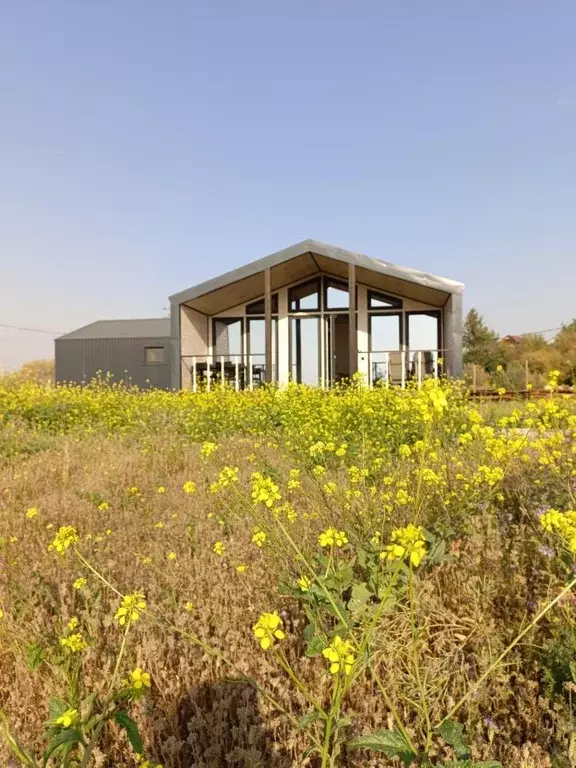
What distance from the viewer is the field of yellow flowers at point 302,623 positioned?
53.4 inches

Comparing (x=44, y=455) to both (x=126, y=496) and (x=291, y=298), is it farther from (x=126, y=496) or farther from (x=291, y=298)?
(x=291, y=298)

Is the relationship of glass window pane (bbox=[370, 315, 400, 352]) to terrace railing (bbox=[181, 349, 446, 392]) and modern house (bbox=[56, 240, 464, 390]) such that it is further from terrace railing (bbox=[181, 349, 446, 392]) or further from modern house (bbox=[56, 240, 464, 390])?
terrace railing (bbox=[181, 349, 446, 392])

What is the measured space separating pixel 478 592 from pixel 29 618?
1999 mm

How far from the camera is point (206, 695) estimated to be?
179cm

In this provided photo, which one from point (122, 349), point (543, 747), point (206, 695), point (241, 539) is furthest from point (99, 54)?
point (122, 349)

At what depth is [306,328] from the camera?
1537 centimetres

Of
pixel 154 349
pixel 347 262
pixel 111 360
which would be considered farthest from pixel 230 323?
pixel 111 360

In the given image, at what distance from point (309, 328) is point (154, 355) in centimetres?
1414

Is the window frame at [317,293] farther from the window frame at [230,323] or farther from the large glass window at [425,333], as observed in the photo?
the large glass window at [425,333]

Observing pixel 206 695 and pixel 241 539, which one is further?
pixel 241 539

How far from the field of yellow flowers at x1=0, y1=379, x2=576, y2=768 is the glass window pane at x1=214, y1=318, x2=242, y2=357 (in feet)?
38.3

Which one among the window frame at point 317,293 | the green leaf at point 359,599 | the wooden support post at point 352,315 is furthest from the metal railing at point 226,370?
the green leaf at point 359,599

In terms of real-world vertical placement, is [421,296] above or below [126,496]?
above

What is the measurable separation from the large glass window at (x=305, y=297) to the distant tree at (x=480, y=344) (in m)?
20.6
